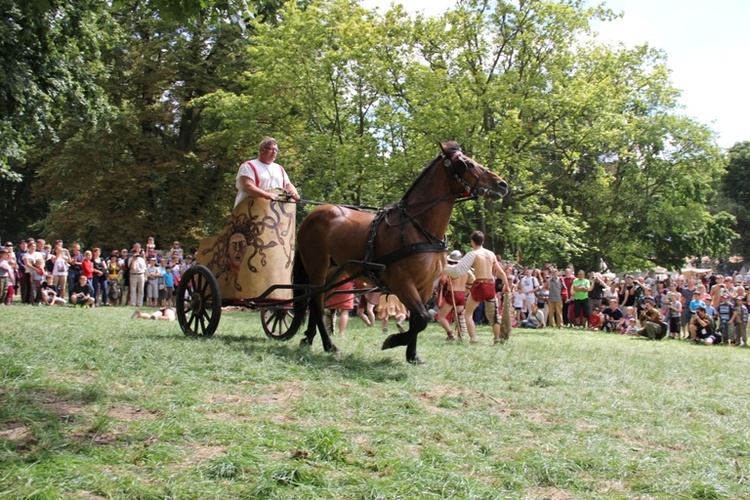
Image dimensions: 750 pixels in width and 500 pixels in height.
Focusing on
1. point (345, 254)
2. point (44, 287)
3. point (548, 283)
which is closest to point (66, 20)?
point (44, 287)

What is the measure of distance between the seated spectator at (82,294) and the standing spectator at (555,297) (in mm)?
15082

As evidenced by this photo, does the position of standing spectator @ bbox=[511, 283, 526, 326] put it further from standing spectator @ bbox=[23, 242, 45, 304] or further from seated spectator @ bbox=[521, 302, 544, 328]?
standing spectator @ bbox=[23, 242, 45, 304]

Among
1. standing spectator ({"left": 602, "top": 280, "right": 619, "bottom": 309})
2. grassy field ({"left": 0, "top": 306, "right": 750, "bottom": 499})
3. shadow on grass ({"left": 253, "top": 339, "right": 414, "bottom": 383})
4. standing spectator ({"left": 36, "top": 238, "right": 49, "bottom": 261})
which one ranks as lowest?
grassy field ({"left": 0, "top": 306, "right": 750, "bottom": 499})

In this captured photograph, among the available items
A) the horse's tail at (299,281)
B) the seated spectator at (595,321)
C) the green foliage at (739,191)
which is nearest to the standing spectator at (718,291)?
the seated spectator at (595,321)

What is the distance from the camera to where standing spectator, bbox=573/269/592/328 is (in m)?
23.5

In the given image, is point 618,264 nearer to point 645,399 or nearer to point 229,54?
point 229,54

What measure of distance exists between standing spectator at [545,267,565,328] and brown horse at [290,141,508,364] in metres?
15.5

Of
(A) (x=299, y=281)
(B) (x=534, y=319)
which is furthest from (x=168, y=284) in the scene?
(A) (x=299, y=281)

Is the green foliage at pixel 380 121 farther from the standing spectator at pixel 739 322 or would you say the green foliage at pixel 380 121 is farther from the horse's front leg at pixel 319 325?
the horse's front leg at pixel 319 325

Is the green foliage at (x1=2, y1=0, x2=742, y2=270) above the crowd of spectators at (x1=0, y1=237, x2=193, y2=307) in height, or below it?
above

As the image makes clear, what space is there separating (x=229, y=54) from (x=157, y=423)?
102 ft

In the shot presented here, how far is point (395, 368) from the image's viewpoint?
789 cm

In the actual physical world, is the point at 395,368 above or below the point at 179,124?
below

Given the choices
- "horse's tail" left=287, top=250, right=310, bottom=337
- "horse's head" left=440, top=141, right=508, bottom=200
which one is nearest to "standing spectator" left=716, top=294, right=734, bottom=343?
"horse's head" left=440, top=141, right=508, bottom=200
